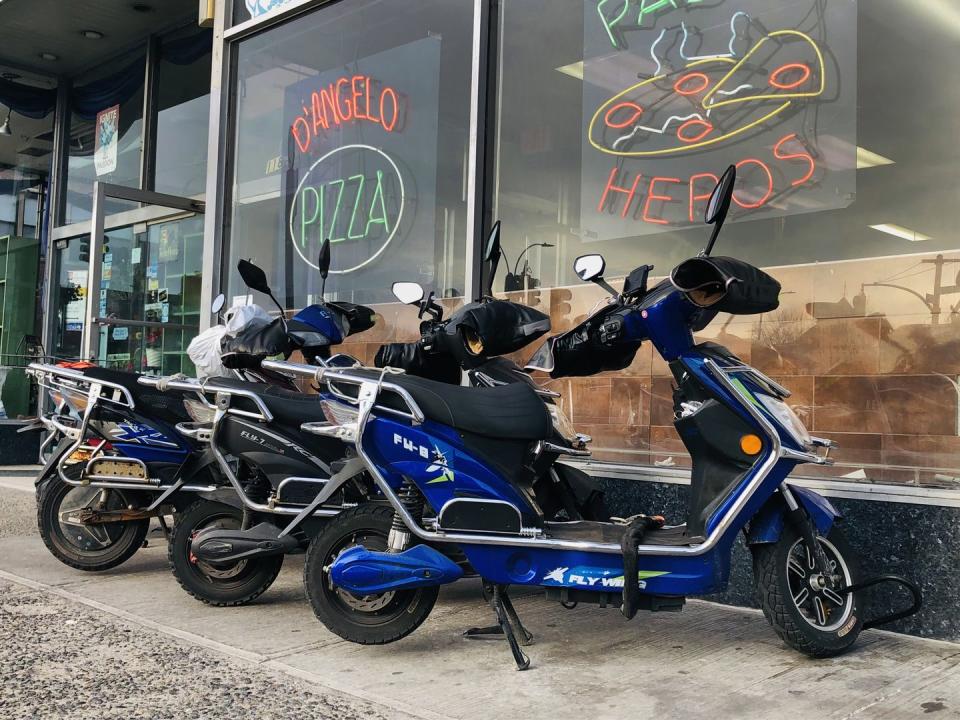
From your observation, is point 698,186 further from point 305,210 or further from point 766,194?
point 305,210

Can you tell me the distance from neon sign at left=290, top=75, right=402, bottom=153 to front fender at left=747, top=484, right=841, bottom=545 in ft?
13.8

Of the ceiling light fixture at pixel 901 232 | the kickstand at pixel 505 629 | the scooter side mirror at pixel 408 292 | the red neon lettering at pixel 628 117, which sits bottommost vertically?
the kickstand at pixel 505 629

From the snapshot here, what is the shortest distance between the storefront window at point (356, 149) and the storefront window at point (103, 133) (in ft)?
11.0

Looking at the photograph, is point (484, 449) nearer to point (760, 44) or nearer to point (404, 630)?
point (404, 630)

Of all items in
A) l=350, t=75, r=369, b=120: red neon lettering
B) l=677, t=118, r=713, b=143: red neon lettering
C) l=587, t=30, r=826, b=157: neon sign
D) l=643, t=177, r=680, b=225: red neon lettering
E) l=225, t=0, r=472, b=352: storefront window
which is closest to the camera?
l=587, t=30, r=826, b=157: neon sign

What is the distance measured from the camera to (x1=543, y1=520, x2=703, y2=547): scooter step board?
10.7 ft

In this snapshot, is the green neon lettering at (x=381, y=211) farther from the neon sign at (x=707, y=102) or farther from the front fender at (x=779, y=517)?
the front fender at (x=779, y=517)

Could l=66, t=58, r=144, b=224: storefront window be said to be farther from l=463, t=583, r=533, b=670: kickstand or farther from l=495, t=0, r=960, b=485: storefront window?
l=463, t=583, r=533, b=670: kickstand

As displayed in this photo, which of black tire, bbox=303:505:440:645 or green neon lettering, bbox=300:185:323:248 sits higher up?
green neon lettering, bbox=300:185:323:248

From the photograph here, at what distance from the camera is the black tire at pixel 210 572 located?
4047 mm

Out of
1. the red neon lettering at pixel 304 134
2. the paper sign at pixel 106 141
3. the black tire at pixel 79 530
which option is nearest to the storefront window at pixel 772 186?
the red neon lettering at pixel 304 134

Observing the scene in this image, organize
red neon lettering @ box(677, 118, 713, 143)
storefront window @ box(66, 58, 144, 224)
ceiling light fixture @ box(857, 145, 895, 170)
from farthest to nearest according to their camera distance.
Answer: storefront window @ box(66, 58, 144, 224)
red neon lettering @ box(677, 118, 713, 143)
ceiling light fixture @ box(857, 145, 895, 170)

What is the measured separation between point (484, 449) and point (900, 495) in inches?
69.7

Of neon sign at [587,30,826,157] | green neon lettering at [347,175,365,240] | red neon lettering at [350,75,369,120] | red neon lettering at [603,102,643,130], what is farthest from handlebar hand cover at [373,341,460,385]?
red neon lettering at [350,75,369,120]
